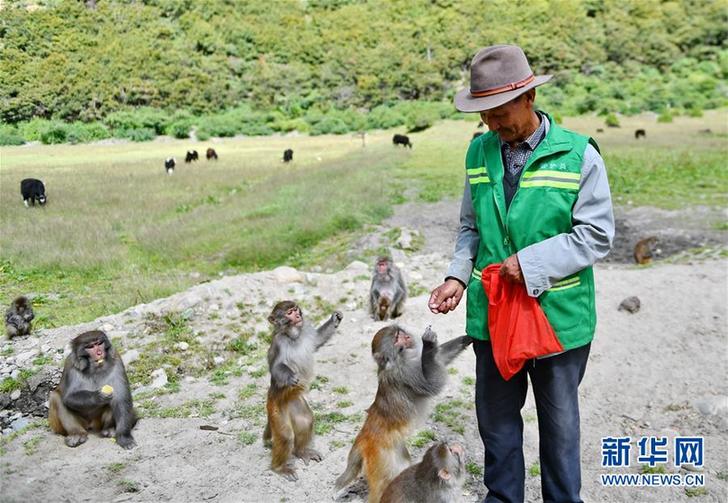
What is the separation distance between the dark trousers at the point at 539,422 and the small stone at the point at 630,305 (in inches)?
175

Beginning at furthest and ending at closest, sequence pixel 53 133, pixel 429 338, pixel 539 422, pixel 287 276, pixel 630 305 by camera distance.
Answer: pixel 287 276, pixel 53 133, pixel 630 305, pixel 429 338, pixel 539 422

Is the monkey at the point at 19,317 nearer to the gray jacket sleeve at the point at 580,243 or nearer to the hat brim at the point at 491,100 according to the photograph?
the hat brim at the point at 491,100

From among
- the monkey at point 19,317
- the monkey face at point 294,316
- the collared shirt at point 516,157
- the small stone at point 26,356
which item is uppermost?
the collared shirt at point 516,157

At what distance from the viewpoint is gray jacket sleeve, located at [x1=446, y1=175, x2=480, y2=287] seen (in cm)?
325

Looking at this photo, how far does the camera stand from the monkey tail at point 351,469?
3.87 meters

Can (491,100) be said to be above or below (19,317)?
above

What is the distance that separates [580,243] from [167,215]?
23.6 ft

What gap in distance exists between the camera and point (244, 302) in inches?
296

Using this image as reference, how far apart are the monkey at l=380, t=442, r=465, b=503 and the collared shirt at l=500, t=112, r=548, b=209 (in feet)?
4.37

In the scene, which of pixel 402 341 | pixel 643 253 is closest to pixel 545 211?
pixel 402 341

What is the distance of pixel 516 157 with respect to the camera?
2.99 metres

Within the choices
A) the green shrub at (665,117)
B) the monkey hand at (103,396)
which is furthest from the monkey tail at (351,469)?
the green shrub at (665,117)

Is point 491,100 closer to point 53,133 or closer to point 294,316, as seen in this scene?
point 294,316

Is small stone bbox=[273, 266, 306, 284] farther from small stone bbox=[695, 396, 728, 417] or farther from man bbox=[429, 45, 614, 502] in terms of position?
man bbox=[429, 45, 614, 502]
